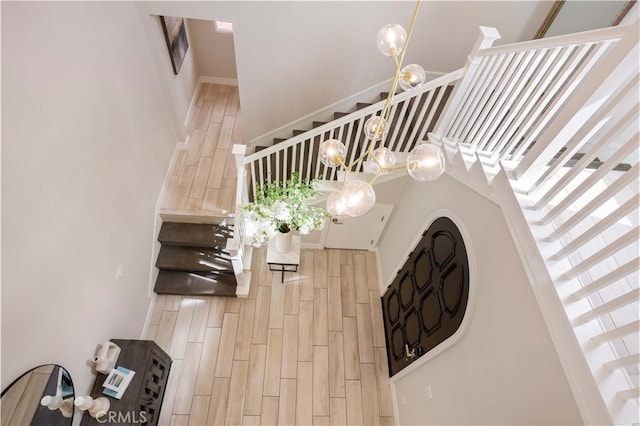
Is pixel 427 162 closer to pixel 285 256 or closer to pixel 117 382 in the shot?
pixel 285 256

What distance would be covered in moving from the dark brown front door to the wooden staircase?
6.15 ft

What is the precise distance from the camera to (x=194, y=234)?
12.7 ft

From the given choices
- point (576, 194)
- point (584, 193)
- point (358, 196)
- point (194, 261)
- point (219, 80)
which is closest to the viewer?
point (358, 196)

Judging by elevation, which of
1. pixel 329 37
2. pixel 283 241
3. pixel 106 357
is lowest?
pixel 106 357

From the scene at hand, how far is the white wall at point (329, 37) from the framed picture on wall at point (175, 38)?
44 centimetres

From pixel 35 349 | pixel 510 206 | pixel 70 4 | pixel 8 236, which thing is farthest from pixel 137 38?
pixel 510 206

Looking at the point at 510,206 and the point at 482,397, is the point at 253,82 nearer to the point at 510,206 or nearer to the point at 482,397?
the point at 510,206

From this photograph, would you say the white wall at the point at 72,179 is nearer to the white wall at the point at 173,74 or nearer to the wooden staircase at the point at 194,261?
the white wall at the point at 173,74

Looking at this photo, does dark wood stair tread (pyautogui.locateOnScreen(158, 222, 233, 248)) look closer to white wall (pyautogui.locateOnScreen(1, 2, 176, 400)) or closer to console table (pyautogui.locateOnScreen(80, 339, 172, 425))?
white wall (pyautogui.locateOnScreen(1, 2, 176, 400))

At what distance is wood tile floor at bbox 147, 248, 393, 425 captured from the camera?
129 inches

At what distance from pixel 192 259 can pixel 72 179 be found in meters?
1.76

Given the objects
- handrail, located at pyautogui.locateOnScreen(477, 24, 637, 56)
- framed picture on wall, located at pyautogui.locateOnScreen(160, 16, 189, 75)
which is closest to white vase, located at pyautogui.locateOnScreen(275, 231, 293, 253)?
handrail, located at pyautogui.locateOnScreen(477, 24, 637, 56)

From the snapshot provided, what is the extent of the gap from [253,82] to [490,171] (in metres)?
2.93

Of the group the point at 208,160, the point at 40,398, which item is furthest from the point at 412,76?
the point at 208,160
